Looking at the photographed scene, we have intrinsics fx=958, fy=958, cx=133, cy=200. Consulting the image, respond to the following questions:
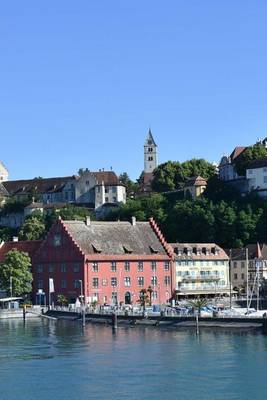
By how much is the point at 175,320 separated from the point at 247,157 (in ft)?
271

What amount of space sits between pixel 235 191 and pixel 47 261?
55750 mm

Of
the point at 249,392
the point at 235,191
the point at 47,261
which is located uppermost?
the point at 235,191

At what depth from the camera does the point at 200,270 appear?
132750mm

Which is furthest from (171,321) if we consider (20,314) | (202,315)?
(20,314)

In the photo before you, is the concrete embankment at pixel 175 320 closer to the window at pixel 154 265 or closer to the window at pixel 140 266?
the window at pixel 140 266

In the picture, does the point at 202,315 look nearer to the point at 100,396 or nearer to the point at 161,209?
the point at 100,396

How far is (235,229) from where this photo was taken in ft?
492

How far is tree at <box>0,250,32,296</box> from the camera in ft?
393

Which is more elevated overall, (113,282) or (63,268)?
(63,268)

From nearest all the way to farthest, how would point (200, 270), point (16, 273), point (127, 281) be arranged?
1. point (16, 273)
2. point (127, 281)
3. point (200, 270)

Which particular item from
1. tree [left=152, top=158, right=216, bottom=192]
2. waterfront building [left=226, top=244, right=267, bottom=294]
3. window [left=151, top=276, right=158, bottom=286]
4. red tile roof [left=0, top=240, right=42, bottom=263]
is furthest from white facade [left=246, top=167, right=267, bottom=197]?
red tile roof [left=0, top=240, right=42, bottom=263]

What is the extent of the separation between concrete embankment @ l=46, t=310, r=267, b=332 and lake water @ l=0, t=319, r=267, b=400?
6.52 feet

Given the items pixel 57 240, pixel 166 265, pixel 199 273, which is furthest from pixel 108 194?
pixel 57 240

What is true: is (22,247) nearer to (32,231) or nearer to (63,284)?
(63,284)
